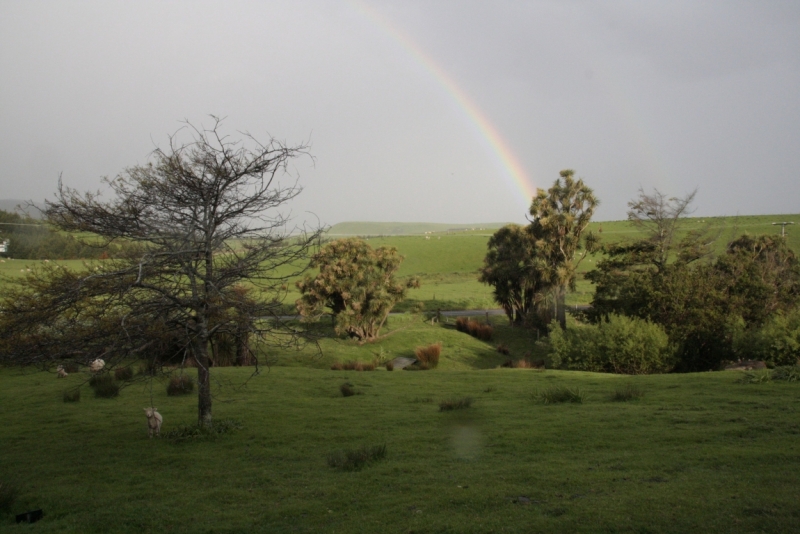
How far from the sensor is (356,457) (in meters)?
10.0

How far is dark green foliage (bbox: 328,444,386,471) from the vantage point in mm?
9852

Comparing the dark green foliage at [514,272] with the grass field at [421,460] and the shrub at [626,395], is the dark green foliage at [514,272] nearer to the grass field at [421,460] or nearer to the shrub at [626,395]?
the grass field at [421,460]

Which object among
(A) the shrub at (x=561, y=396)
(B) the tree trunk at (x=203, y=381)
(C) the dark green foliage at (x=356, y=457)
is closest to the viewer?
(C) the dark green foliage at (x=356, y=457)

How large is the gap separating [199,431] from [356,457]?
4.23 m

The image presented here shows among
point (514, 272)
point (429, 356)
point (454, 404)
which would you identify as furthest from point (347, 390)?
point (514, 272)

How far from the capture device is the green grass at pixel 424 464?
289 inches

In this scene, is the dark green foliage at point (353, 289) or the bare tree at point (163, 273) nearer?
the bare tree at point (163, 273)

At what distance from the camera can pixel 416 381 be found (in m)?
20.3

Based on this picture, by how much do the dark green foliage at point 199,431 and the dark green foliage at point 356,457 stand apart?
10.9ft

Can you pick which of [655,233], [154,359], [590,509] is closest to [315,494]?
[590,509]

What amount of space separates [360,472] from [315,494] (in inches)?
42.8

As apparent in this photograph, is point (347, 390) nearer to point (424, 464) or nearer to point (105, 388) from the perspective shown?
point (105, 388)

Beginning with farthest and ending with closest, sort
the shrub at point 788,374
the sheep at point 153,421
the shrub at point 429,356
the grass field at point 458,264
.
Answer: the grass field at point 458,264, the shrub at point 429,356, the shrub at point 788,374, the sheep at point 153,421

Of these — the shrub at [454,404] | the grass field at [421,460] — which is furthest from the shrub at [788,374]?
the shrub at [454,404]
